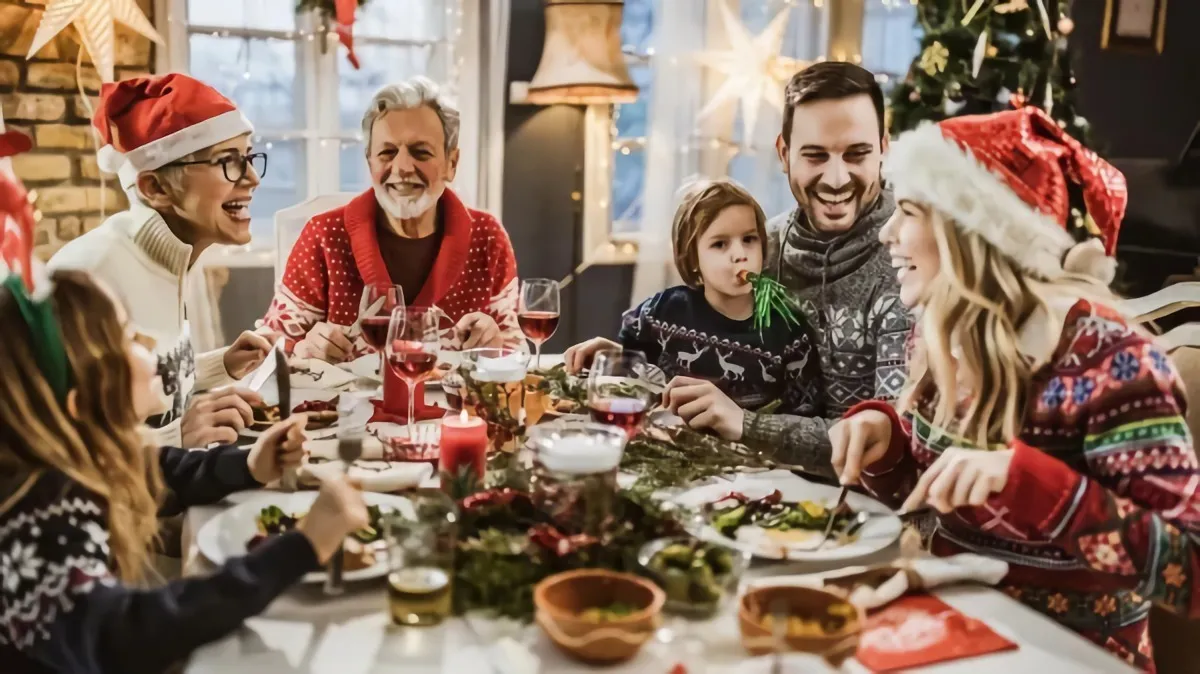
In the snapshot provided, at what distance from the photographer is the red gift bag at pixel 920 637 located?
0.99m

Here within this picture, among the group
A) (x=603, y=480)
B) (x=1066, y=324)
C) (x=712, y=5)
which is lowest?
(x=603, y=480)

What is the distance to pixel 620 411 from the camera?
57.4 inches

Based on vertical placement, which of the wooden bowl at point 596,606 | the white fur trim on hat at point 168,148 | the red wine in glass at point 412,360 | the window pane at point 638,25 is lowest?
the wooden bowl at point 596,606

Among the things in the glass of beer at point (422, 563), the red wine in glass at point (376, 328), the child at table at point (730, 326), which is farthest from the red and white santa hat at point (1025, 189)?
the red wine in glass at point (376, 328)

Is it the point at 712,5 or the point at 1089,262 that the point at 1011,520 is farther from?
the point at 712,5

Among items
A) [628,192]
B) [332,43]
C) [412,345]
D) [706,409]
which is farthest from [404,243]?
[628,192]

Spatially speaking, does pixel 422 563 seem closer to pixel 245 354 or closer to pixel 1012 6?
pixel 245 354

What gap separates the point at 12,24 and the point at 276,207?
→ 1032 millimetres

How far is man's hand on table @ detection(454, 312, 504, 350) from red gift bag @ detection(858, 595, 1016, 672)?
130 cm

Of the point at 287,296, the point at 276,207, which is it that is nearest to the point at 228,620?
the point at 287,296

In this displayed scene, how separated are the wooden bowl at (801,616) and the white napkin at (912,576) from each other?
6 cm

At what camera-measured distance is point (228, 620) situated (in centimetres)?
94

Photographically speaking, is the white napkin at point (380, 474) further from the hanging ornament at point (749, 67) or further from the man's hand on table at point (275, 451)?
the hanging ornament at point (749, 67)

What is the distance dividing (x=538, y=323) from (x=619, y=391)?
1.45 feet
